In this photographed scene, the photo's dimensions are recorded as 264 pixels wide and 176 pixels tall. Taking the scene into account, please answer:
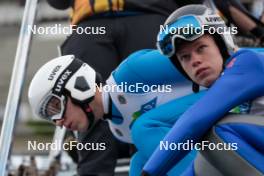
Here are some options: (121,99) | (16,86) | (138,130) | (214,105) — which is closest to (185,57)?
(214,105)

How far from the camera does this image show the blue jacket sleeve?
6.74 ft

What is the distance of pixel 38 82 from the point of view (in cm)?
280

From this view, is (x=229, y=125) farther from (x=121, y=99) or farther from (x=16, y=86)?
(x=16, y=86)

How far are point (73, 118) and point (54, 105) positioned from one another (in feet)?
0.24

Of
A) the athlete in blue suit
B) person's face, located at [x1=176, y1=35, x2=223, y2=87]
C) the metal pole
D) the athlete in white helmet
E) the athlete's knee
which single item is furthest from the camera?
the metal pole

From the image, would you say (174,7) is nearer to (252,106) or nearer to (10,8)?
(252,106)

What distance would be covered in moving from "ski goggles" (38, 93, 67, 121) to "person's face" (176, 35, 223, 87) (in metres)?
0.61

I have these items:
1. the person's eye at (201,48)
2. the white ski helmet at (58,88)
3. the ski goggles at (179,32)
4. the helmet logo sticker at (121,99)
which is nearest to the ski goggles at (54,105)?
the white ski helmet at (58,88)

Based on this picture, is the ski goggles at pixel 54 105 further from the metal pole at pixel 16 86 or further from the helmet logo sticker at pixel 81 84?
the metal pole at pixel 16 86

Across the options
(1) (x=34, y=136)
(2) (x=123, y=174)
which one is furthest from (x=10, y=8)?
(2) (x=123, y=174)

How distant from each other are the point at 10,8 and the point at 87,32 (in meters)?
9.04

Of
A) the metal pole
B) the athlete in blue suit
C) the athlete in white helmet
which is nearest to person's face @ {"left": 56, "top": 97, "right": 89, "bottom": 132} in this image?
the athlete in white helmet

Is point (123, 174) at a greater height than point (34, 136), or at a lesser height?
greater

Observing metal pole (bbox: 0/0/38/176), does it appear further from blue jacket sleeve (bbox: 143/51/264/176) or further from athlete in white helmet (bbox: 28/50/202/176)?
blue jacket sleeve (bbox: 143/51/264/176)
